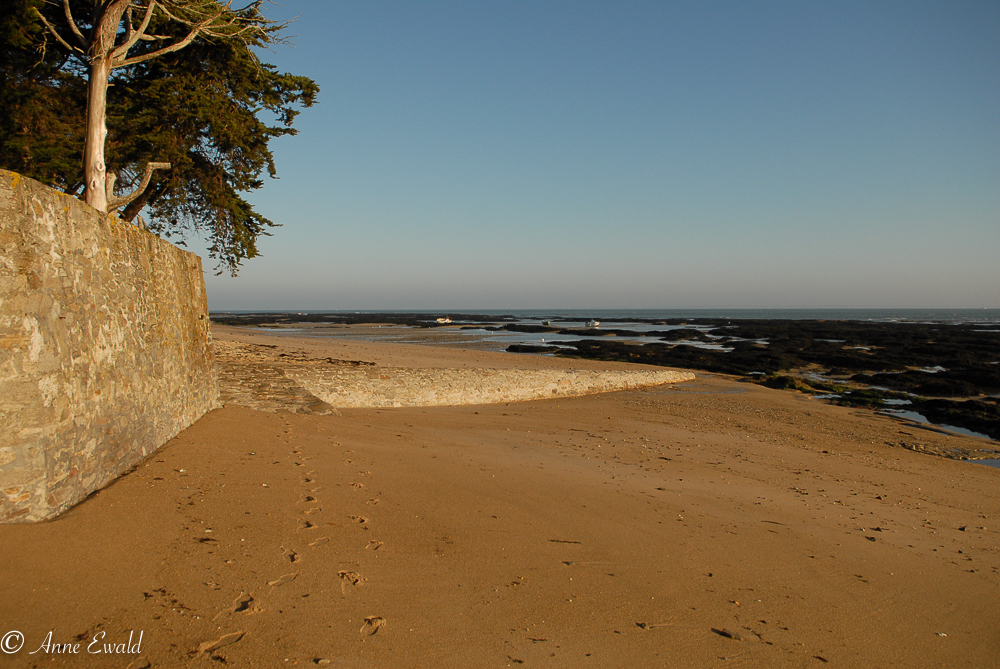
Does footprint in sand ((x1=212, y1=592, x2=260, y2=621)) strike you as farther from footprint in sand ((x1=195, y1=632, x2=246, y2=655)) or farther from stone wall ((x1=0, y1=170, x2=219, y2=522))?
stone wall ((x1=0, y1=170, x2=219, y2=522))

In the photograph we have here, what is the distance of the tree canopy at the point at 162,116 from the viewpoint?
8711 millimetres

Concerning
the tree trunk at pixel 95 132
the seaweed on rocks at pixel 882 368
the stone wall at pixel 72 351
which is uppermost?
the tree trunk at pixel 95 132

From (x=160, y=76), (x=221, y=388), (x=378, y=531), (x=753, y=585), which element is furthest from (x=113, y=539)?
(x=160, y=76)

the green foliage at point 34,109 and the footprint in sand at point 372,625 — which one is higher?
the green foliage at point 34,109

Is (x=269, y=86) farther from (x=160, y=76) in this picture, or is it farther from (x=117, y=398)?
(x=117, y=398)

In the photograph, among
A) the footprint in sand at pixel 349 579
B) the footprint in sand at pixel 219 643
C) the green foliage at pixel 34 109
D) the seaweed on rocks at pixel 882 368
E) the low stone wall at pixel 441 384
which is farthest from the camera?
the seaweed on rocks at pixel 882 368

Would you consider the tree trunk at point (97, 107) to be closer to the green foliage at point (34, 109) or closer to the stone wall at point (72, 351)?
the stone wall at point (72, 351)

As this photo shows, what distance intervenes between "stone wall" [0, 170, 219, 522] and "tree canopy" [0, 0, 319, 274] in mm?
4054

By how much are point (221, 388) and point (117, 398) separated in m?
4.08

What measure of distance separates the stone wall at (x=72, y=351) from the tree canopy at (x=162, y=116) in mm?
4054

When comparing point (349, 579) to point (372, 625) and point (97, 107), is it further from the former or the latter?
point (97, 107)

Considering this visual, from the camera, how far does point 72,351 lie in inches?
157

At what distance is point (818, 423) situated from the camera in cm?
1291

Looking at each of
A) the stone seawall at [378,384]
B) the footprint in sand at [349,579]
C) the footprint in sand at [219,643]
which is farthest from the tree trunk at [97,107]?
the footprint in sand at [219,643]
